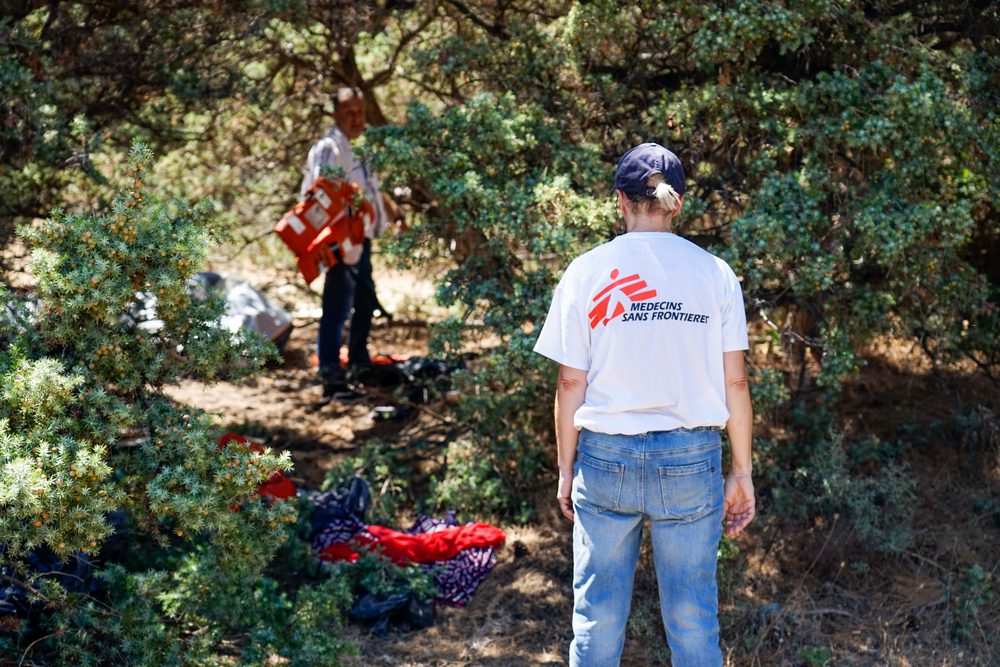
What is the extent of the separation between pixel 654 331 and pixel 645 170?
0.41 metres

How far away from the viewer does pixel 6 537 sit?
8.55 ft

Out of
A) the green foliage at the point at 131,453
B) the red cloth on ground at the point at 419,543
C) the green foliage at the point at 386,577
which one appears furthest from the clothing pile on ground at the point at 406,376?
the green foliage at the point at 131,453

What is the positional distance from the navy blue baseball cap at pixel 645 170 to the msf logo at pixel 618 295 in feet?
0.75

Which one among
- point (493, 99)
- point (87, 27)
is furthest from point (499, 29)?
point (87, 27)

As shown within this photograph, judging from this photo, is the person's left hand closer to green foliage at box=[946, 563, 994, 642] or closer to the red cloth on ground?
the red cloth on ground

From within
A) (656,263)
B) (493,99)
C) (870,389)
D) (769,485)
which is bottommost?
(769,485)

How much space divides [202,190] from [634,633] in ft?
12.9

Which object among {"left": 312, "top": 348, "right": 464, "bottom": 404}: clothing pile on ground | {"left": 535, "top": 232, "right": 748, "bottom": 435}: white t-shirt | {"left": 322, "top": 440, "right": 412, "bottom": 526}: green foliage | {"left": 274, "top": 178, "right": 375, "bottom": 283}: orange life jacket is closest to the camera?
{"left": 535, "top": 232, "right": 748, "bottom": 435}: white t-shirt

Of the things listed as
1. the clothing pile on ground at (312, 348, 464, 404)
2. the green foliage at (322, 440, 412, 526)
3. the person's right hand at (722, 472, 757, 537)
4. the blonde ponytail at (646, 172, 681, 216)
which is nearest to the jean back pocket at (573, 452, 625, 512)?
the person's right hand at (722, 472, 757, 537)

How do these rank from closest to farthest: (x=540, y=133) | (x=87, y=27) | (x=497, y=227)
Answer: (x=497, y=227) < (x=540, y=133) < (x=87, y=27)

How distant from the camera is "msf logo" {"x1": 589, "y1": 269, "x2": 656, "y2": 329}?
8.19 ft

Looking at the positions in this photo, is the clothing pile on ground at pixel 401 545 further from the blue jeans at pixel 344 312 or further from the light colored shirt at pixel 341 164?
the light colored shirt at pixel 341 164

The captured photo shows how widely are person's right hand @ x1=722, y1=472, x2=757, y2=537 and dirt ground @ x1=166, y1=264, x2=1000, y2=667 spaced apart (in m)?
0.99

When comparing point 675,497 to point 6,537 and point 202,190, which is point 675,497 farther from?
point 202,190
